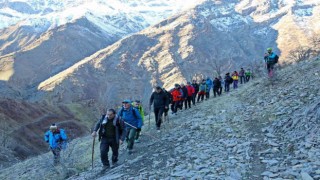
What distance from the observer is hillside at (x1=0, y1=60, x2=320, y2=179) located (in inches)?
474

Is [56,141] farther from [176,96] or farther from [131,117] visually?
[176,96]

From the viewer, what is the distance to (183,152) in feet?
49.5

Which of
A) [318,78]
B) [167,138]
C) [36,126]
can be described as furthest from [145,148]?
[36,126]

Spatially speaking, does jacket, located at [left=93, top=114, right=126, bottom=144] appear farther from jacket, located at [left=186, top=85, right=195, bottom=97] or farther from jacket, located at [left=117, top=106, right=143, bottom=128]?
jacket, located at [left=186, top=85, right=195, bottom=97]

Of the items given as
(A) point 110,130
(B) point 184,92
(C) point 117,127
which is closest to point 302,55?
(B) point 184,92

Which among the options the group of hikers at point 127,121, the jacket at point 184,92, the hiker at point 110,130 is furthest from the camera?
the jacket at point 184,92

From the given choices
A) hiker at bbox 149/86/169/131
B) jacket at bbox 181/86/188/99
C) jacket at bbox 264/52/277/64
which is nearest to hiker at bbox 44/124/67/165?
hiker at bbox 149/86/169/131

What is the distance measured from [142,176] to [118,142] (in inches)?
97.5

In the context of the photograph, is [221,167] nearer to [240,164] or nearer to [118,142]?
[240,164]

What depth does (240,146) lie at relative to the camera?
14.3 meters

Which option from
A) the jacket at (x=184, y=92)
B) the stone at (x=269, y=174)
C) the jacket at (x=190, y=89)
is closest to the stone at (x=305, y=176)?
the stone at (x=269, y=174)

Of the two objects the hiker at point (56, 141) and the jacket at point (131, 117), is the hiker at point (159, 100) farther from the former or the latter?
the hiker at point (56, 141)

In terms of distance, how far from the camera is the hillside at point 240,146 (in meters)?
12.0

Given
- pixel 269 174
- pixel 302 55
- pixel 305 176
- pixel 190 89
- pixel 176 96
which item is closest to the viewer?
pixel 305 176
